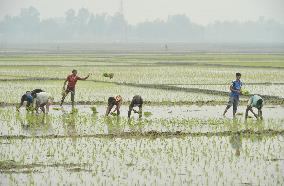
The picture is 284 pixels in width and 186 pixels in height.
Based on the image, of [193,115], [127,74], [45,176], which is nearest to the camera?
[45,176]

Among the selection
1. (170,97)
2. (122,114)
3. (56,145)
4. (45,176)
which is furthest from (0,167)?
(170,97)

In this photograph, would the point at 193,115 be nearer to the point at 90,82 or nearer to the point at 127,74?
the point at 90,82

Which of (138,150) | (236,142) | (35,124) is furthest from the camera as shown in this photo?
(35,124)

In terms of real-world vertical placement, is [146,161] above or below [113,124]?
above

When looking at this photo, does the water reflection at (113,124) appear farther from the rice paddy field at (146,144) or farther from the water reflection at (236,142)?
the water reflection at (236,142)

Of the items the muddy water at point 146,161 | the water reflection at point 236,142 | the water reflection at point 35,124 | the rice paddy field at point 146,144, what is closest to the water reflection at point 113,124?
the rice paddy field at point 146,144

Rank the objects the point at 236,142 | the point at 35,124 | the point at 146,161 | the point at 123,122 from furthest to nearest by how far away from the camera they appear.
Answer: the point at 123,122
the point at 35,124
the point at 236,142
the point at 146,161

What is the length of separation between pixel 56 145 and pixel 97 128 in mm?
2714

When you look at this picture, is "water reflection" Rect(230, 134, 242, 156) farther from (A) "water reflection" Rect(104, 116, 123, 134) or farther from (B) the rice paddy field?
(A) "water reflection" Rect(104, 116, 123, 134)

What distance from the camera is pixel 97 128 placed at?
1692cm

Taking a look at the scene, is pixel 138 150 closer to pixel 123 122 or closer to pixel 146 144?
pixel 146 144

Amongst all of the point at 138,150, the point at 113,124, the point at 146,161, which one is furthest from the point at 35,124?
the point at 146,161

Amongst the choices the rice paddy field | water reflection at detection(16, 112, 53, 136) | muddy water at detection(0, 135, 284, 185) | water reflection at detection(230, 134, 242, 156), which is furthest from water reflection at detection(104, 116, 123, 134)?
water reflection at detection(230, 134, 242, 156)

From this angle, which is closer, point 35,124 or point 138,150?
point 138,150
